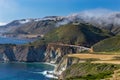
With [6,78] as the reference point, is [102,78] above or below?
above

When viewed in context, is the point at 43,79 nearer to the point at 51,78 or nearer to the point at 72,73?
the point at 51,78

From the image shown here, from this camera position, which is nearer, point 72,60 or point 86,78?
point 86,78

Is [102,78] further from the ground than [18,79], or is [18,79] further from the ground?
[102,78]

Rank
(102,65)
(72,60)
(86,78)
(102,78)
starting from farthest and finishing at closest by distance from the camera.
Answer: (72,60) → (102,65) → (86,78) → (102,78)

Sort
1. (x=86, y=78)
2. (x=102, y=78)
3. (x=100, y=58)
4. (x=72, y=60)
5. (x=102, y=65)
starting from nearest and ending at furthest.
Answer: (x=102, y=78) < (x=86, y=78) < (x=102, y=65) < (x=100, y=58) < (x=72, y=60)

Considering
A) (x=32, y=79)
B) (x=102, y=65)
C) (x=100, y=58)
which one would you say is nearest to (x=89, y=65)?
(x=102, y=65)

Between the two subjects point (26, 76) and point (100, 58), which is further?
point (26, 76)

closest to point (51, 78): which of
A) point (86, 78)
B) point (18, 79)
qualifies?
point (18, 79)

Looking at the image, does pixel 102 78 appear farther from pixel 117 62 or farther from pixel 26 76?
pixel 26 76

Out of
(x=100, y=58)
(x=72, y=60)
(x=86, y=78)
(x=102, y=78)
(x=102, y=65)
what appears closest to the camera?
(x=102, y=78)
